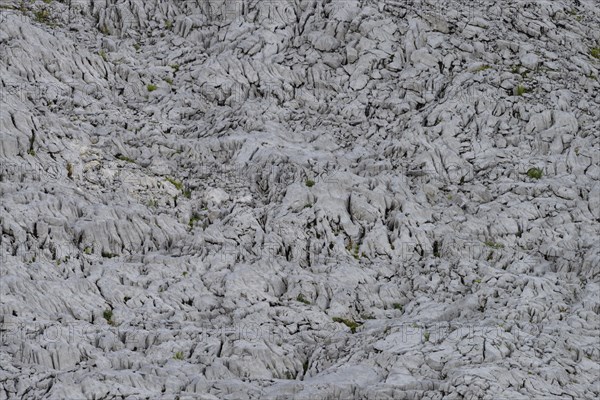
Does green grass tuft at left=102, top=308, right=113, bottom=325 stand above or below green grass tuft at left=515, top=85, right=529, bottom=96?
below

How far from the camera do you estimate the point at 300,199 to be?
3734 cm

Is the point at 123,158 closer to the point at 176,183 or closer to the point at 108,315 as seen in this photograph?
the point at 176,183

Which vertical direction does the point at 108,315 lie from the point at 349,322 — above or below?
below

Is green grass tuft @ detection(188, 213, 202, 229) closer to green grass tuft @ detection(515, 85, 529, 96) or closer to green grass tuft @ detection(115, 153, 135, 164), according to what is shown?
green grass tuft @ detection(115, 153, 135, 164)

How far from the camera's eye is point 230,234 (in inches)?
1405

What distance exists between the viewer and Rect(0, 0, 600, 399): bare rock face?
94.4 feet

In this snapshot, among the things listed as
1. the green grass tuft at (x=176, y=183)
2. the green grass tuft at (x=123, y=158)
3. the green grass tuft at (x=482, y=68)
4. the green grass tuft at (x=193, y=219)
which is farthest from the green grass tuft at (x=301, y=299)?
the green grass tuft at (x=482, y=68)

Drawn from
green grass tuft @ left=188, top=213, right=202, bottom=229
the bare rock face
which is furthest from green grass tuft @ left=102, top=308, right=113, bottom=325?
green grass tuft @ left=188, top=213, right=202, bottom=229

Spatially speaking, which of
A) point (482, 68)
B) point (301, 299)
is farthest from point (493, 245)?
point (482, 68)

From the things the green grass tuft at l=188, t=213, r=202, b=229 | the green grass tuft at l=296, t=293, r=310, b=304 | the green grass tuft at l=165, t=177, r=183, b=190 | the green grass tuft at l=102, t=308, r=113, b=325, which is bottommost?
the green grass tuft at l=102, t=308, r=113, b=325

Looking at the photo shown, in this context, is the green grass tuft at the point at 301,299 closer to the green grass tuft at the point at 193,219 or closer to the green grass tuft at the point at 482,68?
the green grass tuft at the point at 193,219

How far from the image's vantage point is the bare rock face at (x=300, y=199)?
28.8 meters

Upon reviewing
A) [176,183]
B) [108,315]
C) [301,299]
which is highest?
[176,183]

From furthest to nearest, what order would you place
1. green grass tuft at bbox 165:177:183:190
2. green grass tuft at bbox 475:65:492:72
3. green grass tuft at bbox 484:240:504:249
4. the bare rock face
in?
green grass tuft at bbox 475:65:492:72
green grass tuft at bbox 165:177:183:190
green grass tuft at bbox 484:240:504:249
the bare rock face
